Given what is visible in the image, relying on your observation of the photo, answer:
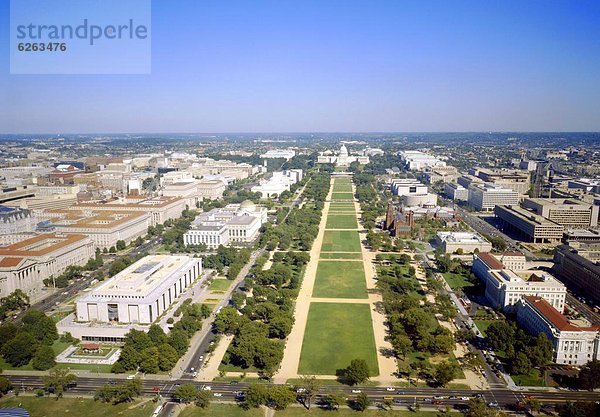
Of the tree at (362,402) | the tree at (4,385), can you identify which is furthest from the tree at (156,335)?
the tree at (362,402)

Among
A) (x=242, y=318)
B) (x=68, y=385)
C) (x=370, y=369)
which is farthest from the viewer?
(x=242, y=318)

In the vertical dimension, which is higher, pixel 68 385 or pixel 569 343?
pixel 569 343

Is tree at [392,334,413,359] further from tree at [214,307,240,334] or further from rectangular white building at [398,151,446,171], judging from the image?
rectangular white building at [398,151,446,171]

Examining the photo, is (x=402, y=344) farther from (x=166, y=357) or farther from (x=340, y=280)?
(x=340, y=280)

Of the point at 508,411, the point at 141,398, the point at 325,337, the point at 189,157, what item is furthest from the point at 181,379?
the point at 189,157

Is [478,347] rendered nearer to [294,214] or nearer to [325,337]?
[325,337]

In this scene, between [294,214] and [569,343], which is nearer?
[569,343]

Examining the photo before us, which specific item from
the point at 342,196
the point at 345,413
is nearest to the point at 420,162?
the point at 342,196

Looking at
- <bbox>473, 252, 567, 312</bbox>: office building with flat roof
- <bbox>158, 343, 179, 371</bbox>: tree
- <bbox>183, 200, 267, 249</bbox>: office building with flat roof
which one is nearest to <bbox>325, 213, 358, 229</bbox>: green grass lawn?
<bbox>183, 200, 267, 249</bbox>: office building with flat roof
